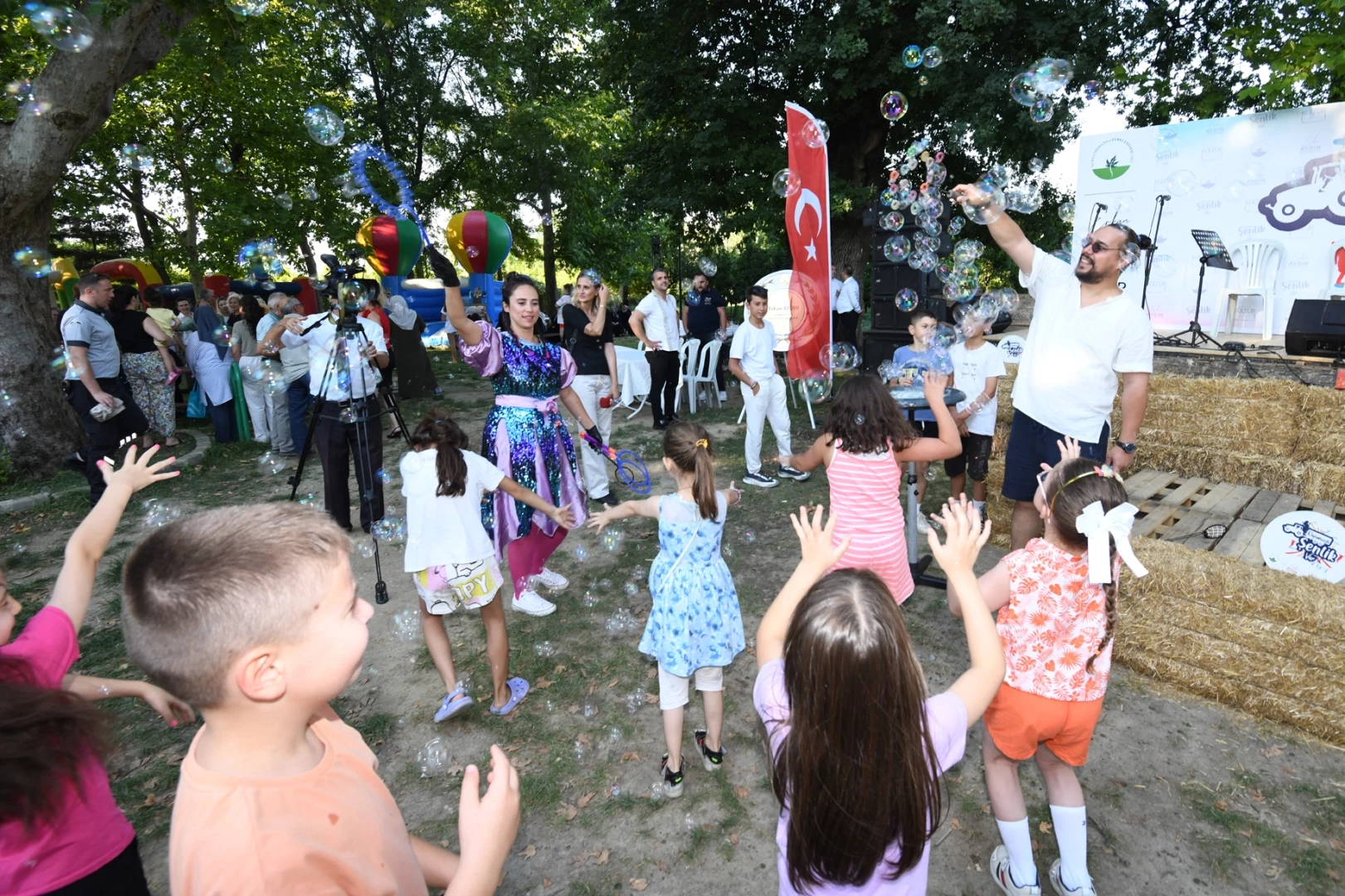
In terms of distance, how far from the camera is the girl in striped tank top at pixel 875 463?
11.3 feet

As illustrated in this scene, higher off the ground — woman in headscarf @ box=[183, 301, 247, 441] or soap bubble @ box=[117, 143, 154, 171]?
soap bubble @ box=[117, 143, 154, 171]

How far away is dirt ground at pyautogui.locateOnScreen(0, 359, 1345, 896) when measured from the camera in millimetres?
2838

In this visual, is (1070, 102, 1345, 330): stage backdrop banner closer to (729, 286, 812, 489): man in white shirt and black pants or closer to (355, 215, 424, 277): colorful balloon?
(729, 286, 812, 489): man in white shirt and black pants

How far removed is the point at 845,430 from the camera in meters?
3.55

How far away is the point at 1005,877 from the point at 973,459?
3978mm

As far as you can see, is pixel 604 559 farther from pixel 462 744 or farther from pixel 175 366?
pixel 175 366

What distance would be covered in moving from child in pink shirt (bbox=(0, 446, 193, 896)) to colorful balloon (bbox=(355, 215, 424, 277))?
12776 mm

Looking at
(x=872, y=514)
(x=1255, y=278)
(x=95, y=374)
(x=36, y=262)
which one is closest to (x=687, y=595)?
(x=872, y=514)

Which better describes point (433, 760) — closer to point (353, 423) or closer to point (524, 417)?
point (524, 417)

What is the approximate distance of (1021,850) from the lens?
2.58 metres

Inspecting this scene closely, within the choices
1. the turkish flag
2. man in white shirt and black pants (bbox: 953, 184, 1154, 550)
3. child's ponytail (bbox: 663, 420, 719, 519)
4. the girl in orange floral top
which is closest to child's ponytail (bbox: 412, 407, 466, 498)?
child's ponytail (bbox: 663, 420, 719, 519)

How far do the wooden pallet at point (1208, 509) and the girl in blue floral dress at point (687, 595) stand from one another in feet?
10.9

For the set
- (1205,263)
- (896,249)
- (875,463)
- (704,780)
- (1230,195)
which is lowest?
(704,780)

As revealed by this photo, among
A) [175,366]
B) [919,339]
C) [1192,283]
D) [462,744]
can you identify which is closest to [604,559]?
[462,744]
